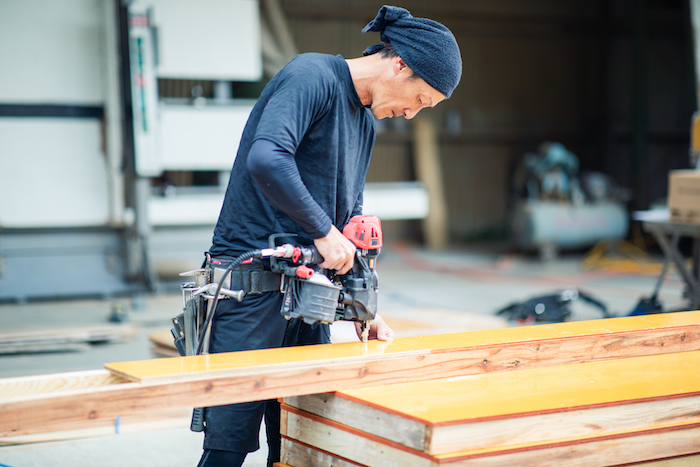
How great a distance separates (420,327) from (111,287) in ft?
10.7

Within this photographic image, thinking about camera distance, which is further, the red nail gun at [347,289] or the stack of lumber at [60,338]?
the stack of lumber at [60,338]

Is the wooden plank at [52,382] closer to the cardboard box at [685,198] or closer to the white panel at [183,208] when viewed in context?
the white panel at [183,208]

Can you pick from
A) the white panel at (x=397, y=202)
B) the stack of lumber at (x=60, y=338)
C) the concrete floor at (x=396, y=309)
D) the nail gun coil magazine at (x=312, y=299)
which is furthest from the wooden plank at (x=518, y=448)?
the white panel at (x=397, y=202)

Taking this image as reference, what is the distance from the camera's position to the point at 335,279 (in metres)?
2.16

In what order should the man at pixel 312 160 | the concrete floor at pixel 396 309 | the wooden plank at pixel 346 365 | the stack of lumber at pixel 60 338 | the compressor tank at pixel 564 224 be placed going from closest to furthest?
the wooden plank at pixel 346 365, the man at pixel 312 160, the concrete floor at pixel 396 309, the stack of lumber at pixel 60 338, the compressor tank at pixel 564 224

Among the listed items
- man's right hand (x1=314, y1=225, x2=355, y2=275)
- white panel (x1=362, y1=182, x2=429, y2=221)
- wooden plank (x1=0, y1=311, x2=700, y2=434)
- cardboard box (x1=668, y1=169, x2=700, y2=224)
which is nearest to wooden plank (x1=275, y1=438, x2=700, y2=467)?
wooden plank (x1=0, y1=311, x2=700, y2=434)

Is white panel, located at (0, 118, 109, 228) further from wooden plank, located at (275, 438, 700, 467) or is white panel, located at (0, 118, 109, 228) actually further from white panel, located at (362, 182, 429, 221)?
wooden plank, located at (275, 438, 700, 467)

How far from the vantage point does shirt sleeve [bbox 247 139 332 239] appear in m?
1.77

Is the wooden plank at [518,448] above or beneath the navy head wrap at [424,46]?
beneath

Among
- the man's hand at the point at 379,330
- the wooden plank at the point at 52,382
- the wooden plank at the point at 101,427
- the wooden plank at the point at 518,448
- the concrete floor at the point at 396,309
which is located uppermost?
the wooden plank at the point at 52,382

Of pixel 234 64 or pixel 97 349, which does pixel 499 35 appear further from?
pixel 97 349

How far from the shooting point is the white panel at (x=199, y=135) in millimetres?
6254

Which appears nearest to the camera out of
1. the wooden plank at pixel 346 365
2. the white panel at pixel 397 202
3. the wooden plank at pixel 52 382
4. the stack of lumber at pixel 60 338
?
the wooden plank at pixel 346 365

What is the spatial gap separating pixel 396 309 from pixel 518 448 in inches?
182
